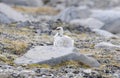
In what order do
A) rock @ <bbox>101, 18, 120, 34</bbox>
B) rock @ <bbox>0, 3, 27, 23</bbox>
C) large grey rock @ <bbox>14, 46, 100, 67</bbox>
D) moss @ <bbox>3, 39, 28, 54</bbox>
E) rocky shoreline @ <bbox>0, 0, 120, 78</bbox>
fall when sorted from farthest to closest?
rock @ <bbox>101, 18, 120, 34</bbox>, rock @ <bbox>0, 3, 27, 23</bbox>, moss @ <bbox>3, 39, 28, 54</bbox>, large grey rock @ <bbox>14, 46, 100, 67</bbox>, rocky shoreline @ <bbox>0, 0, 120, 78</bbox>

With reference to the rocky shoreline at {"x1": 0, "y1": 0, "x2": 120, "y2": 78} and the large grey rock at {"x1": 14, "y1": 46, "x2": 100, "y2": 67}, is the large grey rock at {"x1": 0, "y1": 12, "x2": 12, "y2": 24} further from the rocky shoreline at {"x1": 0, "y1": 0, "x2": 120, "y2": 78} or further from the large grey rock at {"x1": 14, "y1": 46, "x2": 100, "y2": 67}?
the large grey rock at {"x1": 14, "y1": 46, "x2": 100, "y2": 67}

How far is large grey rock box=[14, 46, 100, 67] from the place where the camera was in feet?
63.2

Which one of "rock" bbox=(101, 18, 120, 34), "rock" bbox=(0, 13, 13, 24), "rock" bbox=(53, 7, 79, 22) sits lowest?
"rock" bbox=(101, 18, 120, 34)

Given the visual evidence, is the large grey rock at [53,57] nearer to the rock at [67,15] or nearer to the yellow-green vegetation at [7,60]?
the yellow-green vegetation at [7,60]

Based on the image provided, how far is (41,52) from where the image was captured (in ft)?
65.4

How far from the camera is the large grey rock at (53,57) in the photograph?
19.3 m

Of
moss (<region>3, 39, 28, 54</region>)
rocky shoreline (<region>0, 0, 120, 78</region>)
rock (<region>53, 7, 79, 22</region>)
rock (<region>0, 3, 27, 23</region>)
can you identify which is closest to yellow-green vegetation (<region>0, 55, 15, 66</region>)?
rocky shoreline (<region>0, 0, 120, 78</region>)

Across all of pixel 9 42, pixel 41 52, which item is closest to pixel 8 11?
pixel 9 42

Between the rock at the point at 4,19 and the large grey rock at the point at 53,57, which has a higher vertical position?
the rock at the point at 4,19

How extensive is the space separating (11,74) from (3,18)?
62.3 ft

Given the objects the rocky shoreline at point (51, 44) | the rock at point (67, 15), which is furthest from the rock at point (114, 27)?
the rock at point (67, 15)

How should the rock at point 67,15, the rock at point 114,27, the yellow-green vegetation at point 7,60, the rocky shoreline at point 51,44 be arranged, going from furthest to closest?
1. the rock at point 67,15
2. the rock at point 114,27
3. the yellow-green vegetation at point 7,60
4. the rocky shoreline at point 51,44

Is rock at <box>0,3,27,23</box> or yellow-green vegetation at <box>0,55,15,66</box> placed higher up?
rock at <box>0,3,27,23</box>

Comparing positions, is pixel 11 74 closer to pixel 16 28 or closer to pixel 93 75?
pixel 93 75
